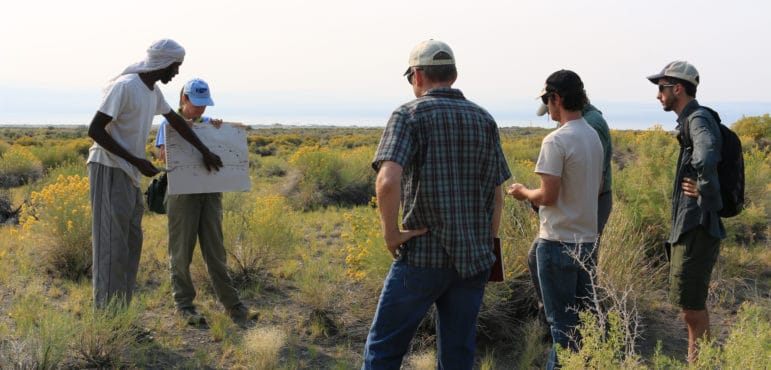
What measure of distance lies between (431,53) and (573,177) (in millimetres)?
1076

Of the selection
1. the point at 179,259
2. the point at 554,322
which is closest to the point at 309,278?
the point at 179,259

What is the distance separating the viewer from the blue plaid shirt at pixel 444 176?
2660 millimetres

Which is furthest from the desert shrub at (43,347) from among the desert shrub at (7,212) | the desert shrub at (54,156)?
the desert shrub at (54,156)

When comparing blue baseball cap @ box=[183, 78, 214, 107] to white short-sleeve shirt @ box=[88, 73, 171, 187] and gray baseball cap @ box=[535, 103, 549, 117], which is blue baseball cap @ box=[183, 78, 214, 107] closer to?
white short-sleeve shirt @ box=[88, 73, 171, 187]

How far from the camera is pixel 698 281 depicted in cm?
367

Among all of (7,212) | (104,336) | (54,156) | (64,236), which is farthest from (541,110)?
(54,156)

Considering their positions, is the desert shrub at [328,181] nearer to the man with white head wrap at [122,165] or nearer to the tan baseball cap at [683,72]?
the man with white head wrap at [122,165]

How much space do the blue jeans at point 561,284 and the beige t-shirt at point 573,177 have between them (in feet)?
0.20

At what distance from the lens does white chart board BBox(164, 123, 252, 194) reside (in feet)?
14.5

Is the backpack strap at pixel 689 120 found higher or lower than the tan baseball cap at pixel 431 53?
lower

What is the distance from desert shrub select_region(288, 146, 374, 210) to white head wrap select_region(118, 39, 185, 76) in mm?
7478

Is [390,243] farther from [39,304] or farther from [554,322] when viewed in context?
[39,304]

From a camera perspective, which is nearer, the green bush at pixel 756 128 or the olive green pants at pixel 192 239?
the olive green pants at pixel 192 239

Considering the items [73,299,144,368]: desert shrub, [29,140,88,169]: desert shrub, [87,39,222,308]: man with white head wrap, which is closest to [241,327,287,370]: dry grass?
[73,299,144,368]: desert shrub
